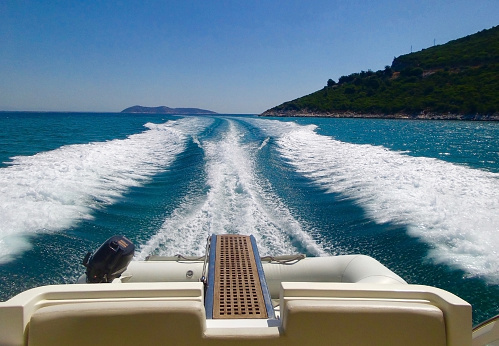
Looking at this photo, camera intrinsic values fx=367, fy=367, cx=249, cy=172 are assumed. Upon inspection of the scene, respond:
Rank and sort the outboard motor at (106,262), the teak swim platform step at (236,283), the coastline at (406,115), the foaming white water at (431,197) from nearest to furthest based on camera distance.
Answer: the teak swim platform step at (236,283), the outboard motor at (106,262), the foaming white water at (431,197), the coastline at (406,115)

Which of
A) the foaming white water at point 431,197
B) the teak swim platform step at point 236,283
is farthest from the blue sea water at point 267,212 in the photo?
the teak swim platform step at point 236,283

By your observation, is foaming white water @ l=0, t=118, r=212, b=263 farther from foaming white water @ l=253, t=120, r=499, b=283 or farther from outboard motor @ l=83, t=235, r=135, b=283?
foaming white water @ l=253, t=120, r=499, b=283

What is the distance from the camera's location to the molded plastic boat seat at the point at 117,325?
125 centimetres

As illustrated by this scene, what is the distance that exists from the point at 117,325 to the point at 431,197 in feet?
16.3

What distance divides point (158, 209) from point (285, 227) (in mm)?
1886

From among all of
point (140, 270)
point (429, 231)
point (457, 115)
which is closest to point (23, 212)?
point (140, 270)

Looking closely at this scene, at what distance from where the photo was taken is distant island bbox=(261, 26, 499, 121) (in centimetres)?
4169

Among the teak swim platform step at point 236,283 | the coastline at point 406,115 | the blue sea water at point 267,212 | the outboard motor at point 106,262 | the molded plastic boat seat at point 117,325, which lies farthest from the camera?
the coastline at point 406,115

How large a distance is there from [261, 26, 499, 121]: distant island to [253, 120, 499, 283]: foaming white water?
33863 mm

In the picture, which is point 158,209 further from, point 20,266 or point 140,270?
point 140,270

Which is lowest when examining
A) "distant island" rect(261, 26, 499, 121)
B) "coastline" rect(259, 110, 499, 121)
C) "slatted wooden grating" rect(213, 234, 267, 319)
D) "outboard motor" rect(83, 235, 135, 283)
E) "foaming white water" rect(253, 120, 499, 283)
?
"foaming white water" rect(253, 120, 499, 283)

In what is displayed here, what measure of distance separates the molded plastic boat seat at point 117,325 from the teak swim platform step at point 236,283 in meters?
0.43

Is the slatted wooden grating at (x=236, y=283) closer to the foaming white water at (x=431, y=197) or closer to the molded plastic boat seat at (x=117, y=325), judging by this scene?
the molded plastic boat seat at (x=117, y=325)

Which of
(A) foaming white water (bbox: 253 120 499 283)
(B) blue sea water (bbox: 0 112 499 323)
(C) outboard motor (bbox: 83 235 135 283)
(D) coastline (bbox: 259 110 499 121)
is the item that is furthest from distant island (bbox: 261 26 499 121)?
(C) outboard motor (bbox: 83 235 135 283)
